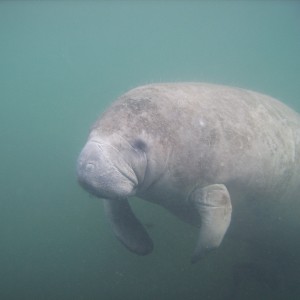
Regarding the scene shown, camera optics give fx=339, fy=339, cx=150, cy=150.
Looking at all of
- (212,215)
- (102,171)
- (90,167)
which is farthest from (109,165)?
(212,215)

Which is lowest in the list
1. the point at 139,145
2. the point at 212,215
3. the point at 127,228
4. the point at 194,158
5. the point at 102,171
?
the point at 127,228

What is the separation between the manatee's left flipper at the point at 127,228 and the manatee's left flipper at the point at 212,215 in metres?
0.95

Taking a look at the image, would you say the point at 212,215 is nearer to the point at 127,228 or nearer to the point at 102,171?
the point at 127,228

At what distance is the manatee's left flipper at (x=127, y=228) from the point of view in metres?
5.48

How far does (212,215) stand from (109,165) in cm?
183

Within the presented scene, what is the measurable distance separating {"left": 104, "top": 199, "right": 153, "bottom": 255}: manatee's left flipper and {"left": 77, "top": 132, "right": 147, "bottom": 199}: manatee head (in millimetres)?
1545

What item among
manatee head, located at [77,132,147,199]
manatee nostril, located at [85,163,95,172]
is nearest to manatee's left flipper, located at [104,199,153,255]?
manatee head, located at [77,132,147,199]

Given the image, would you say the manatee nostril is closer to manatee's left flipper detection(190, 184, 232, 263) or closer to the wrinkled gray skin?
the wrinkled gray skin

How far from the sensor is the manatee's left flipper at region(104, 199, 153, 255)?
18.0 feet

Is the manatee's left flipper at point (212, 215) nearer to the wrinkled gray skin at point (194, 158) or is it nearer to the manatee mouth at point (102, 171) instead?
the wrinkled gray skin at point (194, 158)

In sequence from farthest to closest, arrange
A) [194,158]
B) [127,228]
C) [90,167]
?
1. [127,228]
2. [194,158]
3. [90,167]

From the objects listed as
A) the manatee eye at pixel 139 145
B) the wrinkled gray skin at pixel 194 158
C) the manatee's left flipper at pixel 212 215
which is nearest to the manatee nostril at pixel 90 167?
the wrinkled gray skin at pixel 194 158

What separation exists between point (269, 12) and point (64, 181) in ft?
183

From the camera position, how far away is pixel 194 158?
480cm
